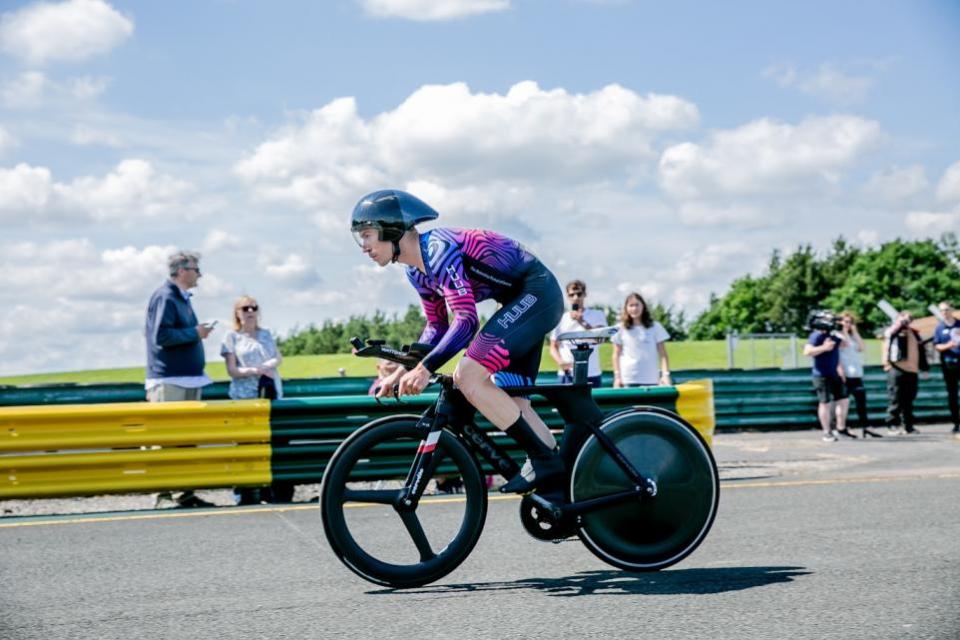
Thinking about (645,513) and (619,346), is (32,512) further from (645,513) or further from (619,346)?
(645,513)

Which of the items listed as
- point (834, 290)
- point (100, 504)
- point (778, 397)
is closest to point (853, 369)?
point (778, 397)

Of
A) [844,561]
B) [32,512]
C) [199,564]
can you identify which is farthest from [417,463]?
[32,512]

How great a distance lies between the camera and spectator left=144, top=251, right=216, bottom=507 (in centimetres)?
880

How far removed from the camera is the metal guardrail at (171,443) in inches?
328

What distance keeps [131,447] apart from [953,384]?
13.0 metres

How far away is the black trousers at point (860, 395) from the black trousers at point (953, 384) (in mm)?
1405

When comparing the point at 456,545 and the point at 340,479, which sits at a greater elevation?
the point at 340,479

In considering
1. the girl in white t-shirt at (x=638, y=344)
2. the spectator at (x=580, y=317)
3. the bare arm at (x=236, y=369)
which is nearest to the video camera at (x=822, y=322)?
the girl in white t-shirt at (x=638, y=344)

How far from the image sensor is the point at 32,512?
30.7ft

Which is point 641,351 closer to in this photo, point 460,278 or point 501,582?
point 501,582

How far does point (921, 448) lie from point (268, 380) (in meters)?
8.42

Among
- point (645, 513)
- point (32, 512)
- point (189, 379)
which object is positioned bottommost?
point (32, 512)

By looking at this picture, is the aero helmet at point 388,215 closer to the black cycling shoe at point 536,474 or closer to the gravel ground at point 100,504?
the black cycling shoe at point 536,474

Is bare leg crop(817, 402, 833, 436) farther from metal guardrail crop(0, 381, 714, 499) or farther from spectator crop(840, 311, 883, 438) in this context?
Answer: metal guardrail crop(0, 381, 714, 499)
